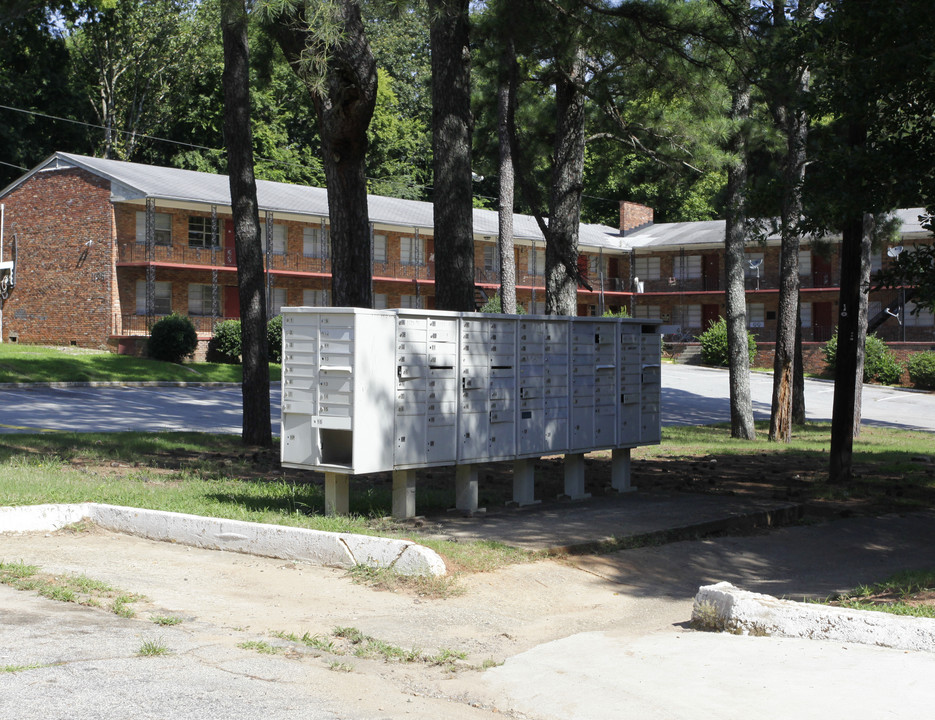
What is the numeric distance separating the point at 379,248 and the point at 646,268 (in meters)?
17.1

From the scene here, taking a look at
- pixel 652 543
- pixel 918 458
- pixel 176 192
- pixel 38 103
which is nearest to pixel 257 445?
pixel 652 543

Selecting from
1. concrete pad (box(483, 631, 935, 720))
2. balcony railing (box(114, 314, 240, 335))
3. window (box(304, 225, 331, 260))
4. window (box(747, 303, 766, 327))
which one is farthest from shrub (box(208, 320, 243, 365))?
concrete pad (box(483, 631, 935, 720))

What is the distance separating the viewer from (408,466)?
8.94 m

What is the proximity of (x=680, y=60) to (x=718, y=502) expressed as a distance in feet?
23.4

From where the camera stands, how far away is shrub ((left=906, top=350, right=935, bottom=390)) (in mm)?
40188

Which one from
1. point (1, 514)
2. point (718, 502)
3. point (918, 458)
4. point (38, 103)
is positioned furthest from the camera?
point (38, 103)

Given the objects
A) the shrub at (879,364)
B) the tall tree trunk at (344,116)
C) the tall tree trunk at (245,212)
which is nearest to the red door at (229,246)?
the shrub at (879,364)

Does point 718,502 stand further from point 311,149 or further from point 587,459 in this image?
point 311,149

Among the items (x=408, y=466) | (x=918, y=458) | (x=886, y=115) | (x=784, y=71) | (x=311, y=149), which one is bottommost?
(x=918, y=458)

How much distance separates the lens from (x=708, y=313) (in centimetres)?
5691

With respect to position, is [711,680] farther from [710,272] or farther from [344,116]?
[710,272]

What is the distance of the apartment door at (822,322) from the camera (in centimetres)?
5097

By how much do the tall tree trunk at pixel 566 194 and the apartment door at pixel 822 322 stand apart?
37.7 metres

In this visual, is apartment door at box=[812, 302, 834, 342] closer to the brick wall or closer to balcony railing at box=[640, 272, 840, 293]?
balcony railing at box=[640, 272, 840, 293]
